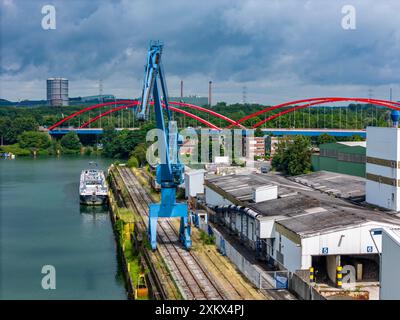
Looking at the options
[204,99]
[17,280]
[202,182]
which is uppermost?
[204,99]

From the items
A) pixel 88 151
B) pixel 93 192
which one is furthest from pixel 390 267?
pixel 88 151

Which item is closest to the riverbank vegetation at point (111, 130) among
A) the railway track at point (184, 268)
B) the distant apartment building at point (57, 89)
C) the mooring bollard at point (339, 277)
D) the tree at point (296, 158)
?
the tree at point (296, 158)

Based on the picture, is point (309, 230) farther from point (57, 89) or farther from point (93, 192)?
point (57, 89)

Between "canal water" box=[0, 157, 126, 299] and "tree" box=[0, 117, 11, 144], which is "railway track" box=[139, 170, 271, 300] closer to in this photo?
"canal water" box=[0, 157, 126, 299]

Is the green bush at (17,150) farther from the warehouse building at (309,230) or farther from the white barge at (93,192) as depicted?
the warehouse building at (309,230)
